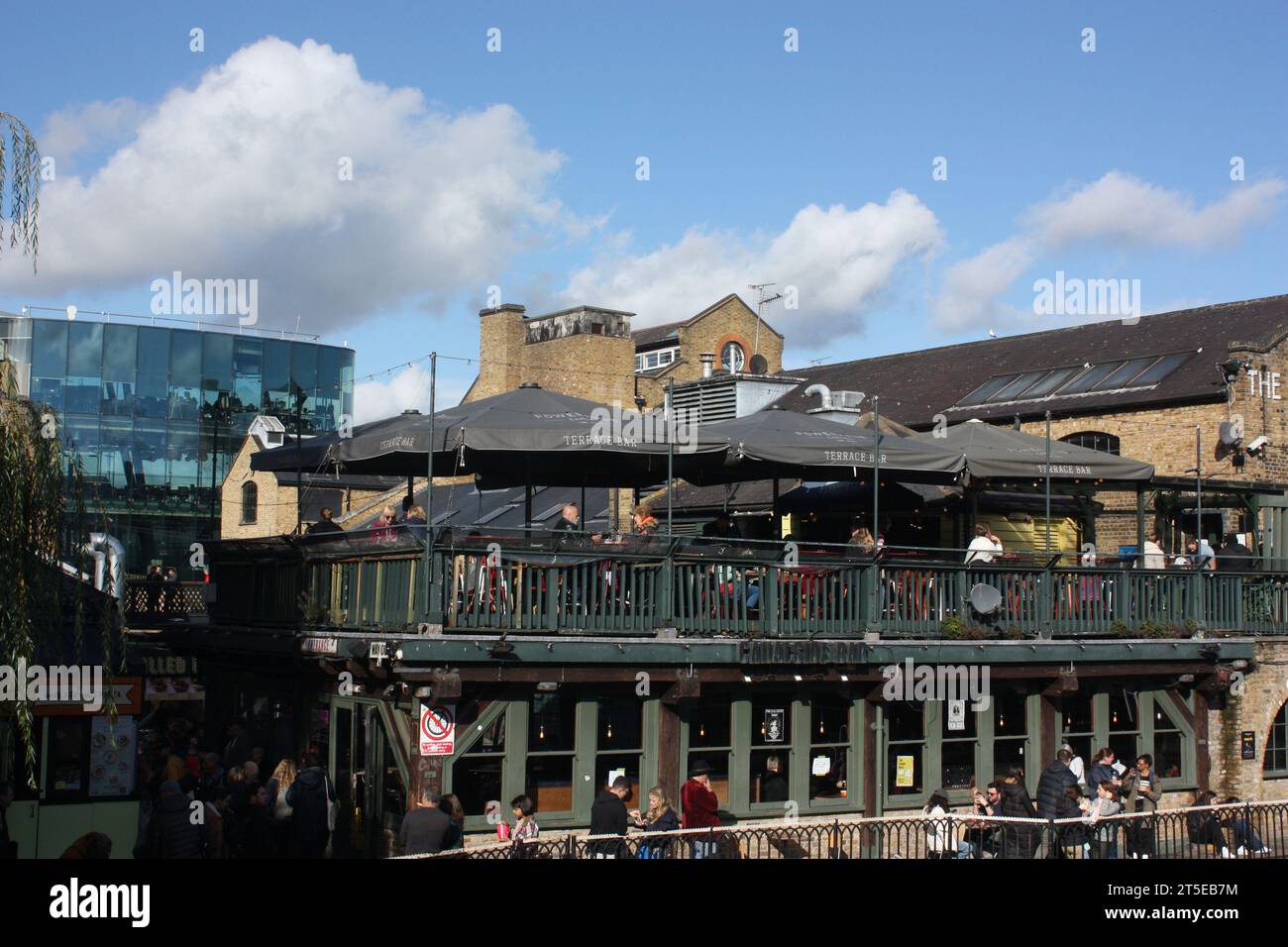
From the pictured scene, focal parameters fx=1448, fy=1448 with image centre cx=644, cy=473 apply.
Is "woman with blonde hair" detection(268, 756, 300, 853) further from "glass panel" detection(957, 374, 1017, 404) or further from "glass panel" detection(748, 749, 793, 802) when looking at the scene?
"glass panel" detection(957, 374, 1017, 404)

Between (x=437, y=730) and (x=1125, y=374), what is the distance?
16.8m

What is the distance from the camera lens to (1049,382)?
1112 inches

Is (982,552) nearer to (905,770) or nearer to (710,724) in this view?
(905,770)

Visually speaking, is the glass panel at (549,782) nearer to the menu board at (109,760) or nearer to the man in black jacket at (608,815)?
the man in black jacket at (608,815)

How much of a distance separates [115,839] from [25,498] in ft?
19.4

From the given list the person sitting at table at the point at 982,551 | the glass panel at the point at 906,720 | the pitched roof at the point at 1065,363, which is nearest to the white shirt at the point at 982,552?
the person sitting at table at the point at 982,551

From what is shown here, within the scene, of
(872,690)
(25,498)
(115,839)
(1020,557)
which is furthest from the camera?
(1020,557)

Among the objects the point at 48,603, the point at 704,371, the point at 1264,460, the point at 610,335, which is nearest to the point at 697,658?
the point at 48,603

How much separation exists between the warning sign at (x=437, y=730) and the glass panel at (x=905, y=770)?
5778 mm

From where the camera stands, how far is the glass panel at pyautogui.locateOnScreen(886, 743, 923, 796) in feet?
58.2

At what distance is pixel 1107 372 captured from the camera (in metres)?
27.2

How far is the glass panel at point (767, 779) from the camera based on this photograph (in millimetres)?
16812

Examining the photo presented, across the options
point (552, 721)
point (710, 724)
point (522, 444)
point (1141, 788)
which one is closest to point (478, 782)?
point (552, 721)

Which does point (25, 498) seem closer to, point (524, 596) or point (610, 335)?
point (524, 596)
